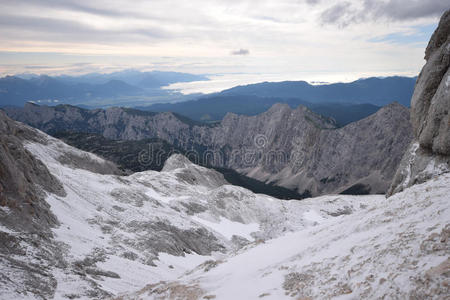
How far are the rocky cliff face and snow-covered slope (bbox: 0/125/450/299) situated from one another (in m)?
4.62

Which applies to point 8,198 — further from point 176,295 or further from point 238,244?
point 238,244

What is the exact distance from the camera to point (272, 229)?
265 feet

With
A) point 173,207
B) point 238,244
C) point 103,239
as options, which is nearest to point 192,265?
point 103,239

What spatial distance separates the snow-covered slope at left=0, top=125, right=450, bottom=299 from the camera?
1345 cm

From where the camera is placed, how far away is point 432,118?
27.8 metres

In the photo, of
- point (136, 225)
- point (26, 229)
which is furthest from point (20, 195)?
point (136, 225)

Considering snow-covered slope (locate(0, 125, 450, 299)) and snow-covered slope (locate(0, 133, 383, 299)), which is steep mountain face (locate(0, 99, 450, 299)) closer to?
snow-covered slope (locate(0, 125, 450, 299))

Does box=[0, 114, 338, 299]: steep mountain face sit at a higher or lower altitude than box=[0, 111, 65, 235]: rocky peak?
lower

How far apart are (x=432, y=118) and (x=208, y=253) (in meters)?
46.4

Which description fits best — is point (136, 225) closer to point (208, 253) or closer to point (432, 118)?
point (208, 253)

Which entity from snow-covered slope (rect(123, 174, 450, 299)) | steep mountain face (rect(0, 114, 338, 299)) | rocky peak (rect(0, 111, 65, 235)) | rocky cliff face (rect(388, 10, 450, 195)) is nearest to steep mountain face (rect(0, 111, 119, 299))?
rocky peak (rect(0, 111, 65, 235))

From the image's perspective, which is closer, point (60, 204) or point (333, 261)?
point (333, 261)

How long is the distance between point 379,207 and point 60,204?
44.1m

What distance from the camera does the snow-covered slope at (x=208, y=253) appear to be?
13.5 m
